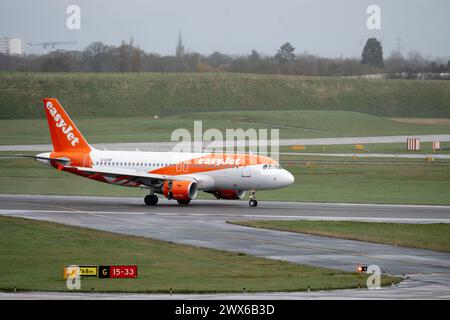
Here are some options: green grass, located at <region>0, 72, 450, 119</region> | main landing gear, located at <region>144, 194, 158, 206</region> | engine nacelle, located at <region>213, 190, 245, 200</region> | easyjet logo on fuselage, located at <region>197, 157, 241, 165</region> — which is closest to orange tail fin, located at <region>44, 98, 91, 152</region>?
main landing gear, located at <region>144, 194, 158, 206</region>

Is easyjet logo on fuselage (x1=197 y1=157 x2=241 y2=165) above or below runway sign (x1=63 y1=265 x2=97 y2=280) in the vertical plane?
above

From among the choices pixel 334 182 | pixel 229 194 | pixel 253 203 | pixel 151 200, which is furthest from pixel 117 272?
pixel 334 182

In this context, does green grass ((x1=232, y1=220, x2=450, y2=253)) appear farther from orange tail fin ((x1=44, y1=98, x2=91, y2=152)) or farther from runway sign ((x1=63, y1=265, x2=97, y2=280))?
orange tail fin ((x1=44, y1=98, x2=91, y2=152))

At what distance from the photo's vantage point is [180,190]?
64.2 m

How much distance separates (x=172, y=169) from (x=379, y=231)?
788 inches

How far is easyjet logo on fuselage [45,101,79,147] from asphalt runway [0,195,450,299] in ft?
15.1

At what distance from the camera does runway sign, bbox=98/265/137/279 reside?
1409 inches

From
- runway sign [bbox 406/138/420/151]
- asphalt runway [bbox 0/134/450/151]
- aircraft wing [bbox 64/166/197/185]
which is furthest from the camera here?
runway sign [bbox 406/138/420/151]

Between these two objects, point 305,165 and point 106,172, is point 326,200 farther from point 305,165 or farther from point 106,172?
point 305,165

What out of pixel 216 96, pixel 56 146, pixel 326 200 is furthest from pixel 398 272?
pixel 216 96

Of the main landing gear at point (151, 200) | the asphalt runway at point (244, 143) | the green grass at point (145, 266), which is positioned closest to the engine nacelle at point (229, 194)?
the main landing gear at point (151, 200)

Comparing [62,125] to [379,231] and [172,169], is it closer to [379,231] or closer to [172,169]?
[172,169]

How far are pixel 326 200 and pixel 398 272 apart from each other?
32200mm

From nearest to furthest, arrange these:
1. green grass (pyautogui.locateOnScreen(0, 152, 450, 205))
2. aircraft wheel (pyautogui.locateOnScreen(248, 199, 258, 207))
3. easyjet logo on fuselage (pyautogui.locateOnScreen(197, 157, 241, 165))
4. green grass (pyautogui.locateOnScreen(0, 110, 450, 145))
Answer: easyjet logo on fuselage (pyautogui.locateOnScreen(197, 157, 241, 165)) < aircraft wheel (pyautogui.locateOnScreen(248, 199, 258, 207)) < green grass (pyautogui.locateOnScreen(0, 152, 450, 205)) < green grass (pyautogui.locateOnScreen(0, 110, 450, 145))
